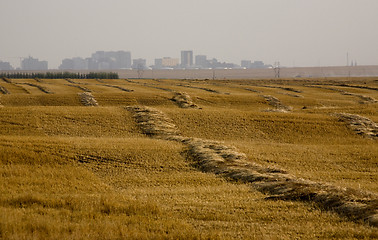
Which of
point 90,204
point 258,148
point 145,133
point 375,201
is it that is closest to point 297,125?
point 258,148

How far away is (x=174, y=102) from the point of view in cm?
5206

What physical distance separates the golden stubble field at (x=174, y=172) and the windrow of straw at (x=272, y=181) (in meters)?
0.09

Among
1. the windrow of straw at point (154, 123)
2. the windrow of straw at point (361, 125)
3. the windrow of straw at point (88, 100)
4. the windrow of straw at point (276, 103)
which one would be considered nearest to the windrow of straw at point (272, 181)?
the windrow of straw at point (154, 123)

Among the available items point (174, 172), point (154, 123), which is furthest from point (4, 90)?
point (174, 172)

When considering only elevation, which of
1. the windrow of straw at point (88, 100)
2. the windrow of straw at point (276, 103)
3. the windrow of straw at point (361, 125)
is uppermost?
the windrow of straw at point (88, 100)

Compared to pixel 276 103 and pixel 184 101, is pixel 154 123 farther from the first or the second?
pixel 276 103

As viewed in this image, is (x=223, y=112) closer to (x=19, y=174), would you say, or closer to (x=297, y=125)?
(x=297, y=125)

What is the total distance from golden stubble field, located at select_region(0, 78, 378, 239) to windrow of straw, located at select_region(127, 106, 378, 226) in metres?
0.09

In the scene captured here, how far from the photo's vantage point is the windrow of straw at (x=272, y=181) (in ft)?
50.9

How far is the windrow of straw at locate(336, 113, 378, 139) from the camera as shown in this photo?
3726cm

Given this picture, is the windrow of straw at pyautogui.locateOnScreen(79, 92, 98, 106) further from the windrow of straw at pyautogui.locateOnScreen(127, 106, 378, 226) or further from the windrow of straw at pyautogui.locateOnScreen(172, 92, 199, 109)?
the windrow of straw at pyautogui.locateOnScreen(127, 106, 378, 226)

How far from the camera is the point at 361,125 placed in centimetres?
3912

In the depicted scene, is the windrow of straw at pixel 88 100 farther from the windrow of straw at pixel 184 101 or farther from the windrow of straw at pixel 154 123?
the windrow of straw at pixel 154 123

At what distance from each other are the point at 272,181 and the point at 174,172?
5092 mm
